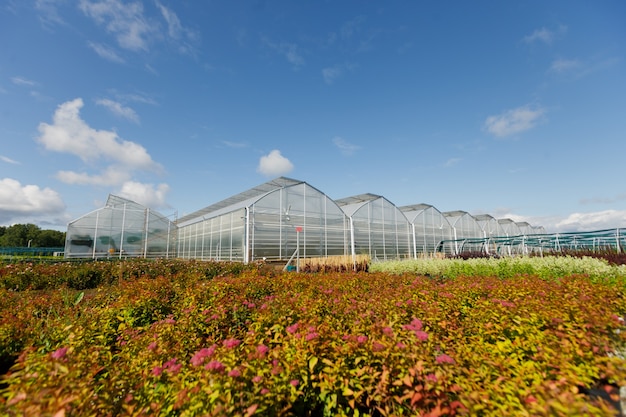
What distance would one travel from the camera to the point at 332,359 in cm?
268

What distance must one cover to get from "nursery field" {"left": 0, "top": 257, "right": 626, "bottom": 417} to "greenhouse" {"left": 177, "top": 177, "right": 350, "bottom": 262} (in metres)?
12.0

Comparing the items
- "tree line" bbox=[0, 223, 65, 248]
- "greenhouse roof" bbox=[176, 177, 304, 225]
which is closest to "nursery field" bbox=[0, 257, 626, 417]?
"greenhouse roof" bbox=[176, 177, 304, 225]

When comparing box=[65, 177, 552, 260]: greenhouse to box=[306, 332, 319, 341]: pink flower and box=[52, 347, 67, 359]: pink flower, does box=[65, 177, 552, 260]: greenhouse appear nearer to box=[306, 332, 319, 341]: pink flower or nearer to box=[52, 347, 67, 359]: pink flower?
box=[306, 332, 319, 341]: pink flower

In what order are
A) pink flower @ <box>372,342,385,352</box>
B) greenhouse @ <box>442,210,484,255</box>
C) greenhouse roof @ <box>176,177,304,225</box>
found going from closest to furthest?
pink flower @ <box>372,342,385,352</box> < greenhouse roof @ <box>176,177,304,225</box> < greenhouse @ <box>442,210,484,255</box>

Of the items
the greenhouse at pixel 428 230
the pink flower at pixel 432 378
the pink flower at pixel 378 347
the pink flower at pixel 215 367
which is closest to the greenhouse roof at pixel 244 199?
the greenhouse at pixel 428 230

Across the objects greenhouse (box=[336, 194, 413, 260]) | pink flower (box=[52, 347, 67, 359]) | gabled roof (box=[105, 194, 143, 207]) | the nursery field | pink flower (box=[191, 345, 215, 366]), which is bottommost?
the nursery field

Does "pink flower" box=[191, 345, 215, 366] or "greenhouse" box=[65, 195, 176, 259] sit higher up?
"greenhouse" box=[65, 195, 176, 259]

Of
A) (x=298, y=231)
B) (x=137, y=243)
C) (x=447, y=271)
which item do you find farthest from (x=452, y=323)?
(x=137, y=243)

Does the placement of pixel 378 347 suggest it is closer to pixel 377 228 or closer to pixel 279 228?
pixel 279 228

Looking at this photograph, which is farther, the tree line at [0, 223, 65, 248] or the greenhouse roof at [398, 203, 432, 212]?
the tree line at [0, 223, 65, 248]

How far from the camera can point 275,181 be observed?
2055 centimetres

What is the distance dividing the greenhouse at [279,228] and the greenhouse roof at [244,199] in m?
0.09

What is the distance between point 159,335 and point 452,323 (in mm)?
3620

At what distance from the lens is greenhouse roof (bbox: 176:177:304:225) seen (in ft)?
66.9
